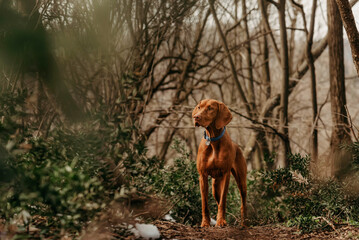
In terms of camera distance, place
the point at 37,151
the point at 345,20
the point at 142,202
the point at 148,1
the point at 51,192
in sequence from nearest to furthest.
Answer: the point at 51,192 < the point at 37,151 < the point at 142,202 < the point at 345,20 < the point at 148,1

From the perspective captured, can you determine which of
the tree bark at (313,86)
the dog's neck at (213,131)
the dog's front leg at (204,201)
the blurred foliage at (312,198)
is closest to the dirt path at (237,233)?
the blurred foliage at (312,198)

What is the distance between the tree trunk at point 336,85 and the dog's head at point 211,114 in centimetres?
214

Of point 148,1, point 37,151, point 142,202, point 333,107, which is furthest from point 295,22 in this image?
point 37,151

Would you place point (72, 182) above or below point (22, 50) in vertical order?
below

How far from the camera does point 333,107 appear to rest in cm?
543

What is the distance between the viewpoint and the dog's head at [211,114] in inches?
142

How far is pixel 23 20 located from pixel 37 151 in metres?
1.21

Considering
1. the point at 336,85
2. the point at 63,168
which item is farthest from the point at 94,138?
the point at 336,85

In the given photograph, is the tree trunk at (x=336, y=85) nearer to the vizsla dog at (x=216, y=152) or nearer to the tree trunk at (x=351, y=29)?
the tree trunk at (x=351, y=29)

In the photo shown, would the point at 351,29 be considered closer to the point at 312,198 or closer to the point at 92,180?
the point at 312,198

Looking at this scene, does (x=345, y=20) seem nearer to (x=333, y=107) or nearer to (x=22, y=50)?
(x=333, y=107)

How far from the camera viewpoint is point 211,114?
12.1ft

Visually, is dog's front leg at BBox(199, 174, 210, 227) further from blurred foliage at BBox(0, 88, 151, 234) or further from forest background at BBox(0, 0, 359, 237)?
blurred foliage at BBox(0, 88, 151, 234)

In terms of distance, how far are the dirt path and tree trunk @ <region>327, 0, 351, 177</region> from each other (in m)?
1.68
